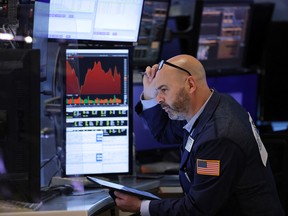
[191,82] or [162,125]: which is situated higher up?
[191,82]

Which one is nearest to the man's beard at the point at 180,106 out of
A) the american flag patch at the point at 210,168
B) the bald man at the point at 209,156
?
the bald man at the point at 209,156

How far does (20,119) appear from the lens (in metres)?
1.96

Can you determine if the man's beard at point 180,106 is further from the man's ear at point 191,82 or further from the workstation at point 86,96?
the workstation at point 86,96

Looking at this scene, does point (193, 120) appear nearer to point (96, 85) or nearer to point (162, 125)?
point (162, 125)

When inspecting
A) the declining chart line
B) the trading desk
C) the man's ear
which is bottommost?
the trading desk

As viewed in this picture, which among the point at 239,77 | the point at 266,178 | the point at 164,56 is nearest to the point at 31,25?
the point at 266,178

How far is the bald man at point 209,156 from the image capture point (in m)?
2.22

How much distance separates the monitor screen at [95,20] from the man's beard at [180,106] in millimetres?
582

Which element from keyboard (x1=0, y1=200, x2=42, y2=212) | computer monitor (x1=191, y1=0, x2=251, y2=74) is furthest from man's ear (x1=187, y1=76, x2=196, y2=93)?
computer monitor (x1=191, y1=0, x2=251, y2=74)

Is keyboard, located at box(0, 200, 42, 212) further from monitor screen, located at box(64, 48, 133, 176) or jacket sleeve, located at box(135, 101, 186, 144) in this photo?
jacket sleeve, located at box(135, 101, 186, 144)

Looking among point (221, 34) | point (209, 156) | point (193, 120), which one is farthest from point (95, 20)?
point (221, 34)

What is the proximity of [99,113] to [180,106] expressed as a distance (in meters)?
0.48

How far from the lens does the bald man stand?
7.28ft

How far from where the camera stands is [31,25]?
2.37 meters
